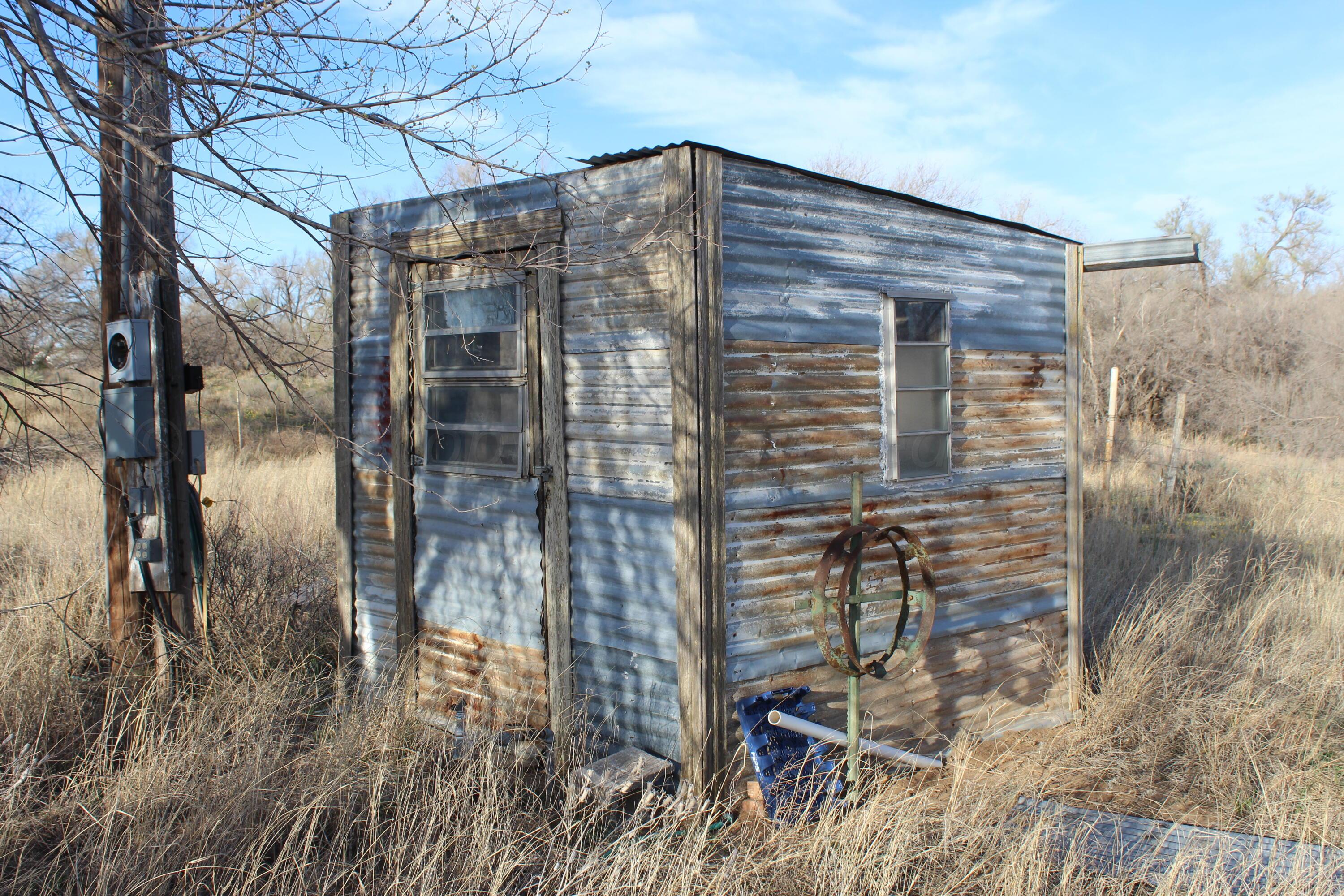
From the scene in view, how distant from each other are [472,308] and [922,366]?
292 cm

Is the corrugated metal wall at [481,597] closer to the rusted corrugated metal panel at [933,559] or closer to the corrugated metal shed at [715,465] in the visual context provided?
the corrugated metal shed at [715,465]

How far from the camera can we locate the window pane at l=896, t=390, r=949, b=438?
5.84 m

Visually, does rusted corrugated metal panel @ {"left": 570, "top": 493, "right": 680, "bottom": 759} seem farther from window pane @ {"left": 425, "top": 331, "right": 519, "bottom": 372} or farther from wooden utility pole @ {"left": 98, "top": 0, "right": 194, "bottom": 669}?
wooden utility pole @ {"left": 98, "top": 0, "right": 194, "bottom": 669}

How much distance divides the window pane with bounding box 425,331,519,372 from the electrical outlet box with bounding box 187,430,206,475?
1442mm

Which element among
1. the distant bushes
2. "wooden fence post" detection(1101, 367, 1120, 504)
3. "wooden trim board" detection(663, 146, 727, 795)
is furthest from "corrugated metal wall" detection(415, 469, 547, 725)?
the distant bushes

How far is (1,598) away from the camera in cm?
700

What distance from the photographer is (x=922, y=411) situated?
5965 millimetres

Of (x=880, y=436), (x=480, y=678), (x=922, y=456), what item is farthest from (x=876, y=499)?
(x=480, y=678)

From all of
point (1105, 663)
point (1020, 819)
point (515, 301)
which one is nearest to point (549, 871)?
point (1020, 819)

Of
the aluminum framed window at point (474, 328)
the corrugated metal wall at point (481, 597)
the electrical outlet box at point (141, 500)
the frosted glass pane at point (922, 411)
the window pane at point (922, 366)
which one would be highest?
the aluminum framed window at point (474, 328)

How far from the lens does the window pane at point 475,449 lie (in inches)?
222

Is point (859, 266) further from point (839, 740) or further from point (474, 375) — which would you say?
Result: point (839, 740)

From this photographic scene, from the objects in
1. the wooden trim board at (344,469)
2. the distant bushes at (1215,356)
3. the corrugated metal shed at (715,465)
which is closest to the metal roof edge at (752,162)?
the corrugated metal shed at (715,465)

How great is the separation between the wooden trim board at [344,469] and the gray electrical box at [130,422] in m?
1.62
